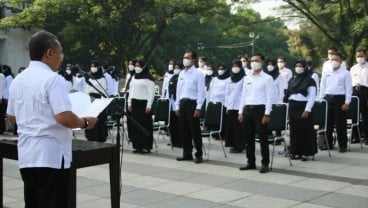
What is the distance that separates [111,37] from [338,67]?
17.3 m

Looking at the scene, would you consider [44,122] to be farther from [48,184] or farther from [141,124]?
[141,124]

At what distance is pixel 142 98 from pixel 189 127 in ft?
4.44

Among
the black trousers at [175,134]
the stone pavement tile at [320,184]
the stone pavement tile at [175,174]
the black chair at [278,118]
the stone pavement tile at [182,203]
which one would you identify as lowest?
the stone pavement tile at [182,203]

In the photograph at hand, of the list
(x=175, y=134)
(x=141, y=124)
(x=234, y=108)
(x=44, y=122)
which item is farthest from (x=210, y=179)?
(x=44, y=122)

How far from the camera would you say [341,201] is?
21.1 feet

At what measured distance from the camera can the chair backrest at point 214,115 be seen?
9789mm

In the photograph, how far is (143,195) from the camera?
690cm

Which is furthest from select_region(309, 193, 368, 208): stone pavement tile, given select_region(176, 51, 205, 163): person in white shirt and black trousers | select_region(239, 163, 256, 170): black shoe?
select_region(176, 51, 205, 163): person in white shirt and black trousers

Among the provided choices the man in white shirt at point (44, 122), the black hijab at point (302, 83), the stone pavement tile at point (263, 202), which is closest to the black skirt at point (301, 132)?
the black hijab at point (302, 83)

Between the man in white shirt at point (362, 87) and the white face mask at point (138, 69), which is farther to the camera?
the man in white shirt at point (362, 87)

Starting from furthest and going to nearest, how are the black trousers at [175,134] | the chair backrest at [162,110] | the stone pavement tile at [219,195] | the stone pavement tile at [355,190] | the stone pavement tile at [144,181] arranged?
1. the black trousers at [175,134]
2. the chair backrest at [162,110]
3. the stone pavement tile at [144,181]
4. the stone pavement tile at [355,190]
5. the stone pavement tile at [219,195]

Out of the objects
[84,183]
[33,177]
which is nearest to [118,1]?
[84,183]

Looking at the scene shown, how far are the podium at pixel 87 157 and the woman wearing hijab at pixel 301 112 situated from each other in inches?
182

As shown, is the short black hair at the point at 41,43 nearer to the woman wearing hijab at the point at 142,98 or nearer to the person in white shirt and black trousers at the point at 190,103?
the person in white shirt and black trousers at the point at 190,103
